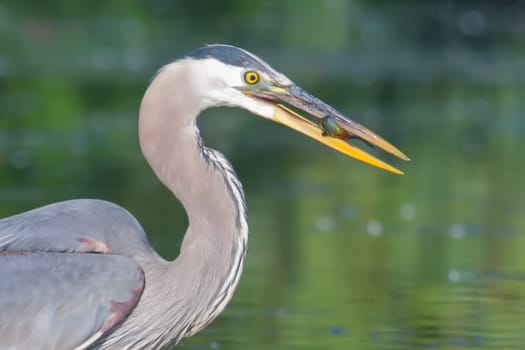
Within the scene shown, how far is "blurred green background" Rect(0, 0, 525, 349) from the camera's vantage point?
26.8ft

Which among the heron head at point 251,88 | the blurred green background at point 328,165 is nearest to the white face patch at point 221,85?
the heron head at point 251,88

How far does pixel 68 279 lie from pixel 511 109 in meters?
13.7

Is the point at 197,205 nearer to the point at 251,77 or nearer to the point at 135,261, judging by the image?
the point at 135,261

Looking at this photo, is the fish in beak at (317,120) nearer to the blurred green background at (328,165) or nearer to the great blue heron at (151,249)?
the great blue heron at (151,249)

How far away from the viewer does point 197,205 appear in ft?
20.0

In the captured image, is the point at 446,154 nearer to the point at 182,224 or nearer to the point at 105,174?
the point at 105,174

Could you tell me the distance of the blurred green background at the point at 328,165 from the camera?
817 centimetres

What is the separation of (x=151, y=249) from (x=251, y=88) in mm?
805

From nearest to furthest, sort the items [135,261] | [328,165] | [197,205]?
[135,261]
[197,205]
[328,165]

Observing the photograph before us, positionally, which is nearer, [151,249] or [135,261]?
[135,261]

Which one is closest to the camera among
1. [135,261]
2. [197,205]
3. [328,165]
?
[135,261]

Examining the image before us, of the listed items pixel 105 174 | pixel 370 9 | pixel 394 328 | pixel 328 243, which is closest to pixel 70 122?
pixel 105 174

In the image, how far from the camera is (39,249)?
5891 millimetres

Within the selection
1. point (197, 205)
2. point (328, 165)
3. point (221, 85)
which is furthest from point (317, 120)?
point (328, 165)
